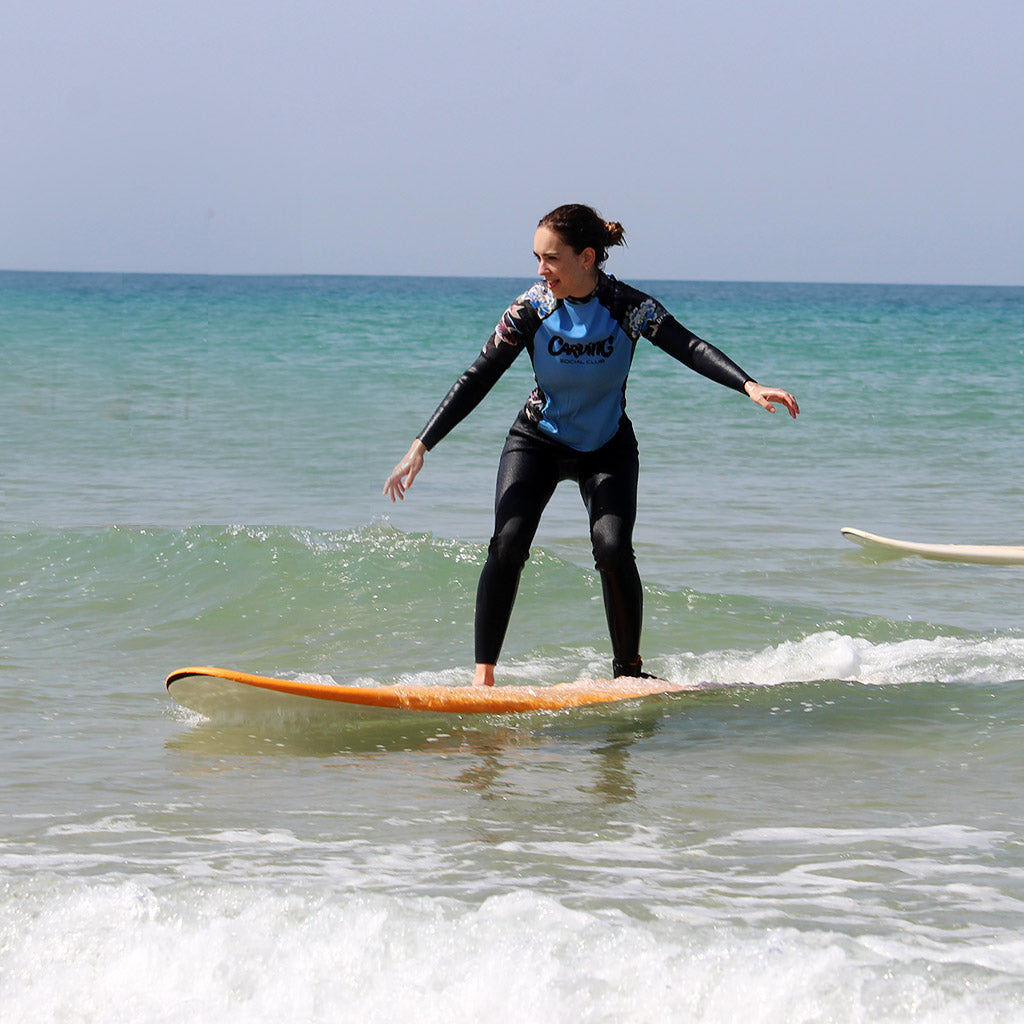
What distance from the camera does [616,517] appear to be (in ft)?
17.5

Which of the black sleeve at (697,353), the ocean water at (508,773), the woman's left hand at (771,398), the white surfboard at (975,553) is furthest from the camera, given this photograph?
the white surfboard at (975,553)

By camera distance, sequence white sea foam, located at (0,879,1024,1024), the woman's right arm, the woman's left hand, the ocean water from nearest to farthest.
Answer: white sea foam, located at (0,879,1024,1024) → the ocean water → the woman's left hand → the woman's right arm

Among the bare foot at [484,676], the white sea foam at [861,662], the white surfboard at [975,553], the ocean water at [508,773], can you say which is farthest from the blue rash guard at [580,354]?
the white surfboard at [975,553]

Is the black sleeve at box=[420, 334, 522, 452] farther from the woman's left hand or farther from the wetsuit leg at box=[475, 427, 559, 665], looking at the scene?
the woman's left hand

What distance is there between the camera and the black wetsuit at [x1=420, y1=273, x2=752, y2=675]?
17.2ft

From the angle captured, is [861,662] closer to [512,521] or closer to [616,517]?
[616,517]

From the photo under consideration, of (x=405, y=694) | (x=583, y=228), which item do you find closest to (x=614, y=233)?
(x=583, y=228)

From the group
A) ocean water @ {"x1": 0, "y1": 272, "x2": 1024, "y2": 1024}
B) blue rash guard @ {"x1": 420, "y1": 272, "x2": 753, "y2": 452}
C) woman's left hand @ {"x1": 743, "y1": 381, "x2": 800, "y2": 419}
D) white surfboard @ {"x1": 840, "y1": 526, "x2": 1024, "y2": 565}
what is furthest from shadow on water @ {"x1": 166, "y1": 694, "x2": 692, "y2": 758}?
white surfboard @ {"x1": 840, "y1": 526, "x2": 1024, "y2": 565}

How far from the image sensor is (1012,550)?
23.1 feet

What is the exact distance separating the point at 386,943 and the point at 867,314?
65284 mm

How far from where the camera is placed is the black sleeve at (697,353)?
16.8ft

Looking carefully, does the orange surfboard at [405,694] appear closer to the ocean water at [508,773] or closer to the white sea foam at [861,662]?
the ocean water at [508,773]

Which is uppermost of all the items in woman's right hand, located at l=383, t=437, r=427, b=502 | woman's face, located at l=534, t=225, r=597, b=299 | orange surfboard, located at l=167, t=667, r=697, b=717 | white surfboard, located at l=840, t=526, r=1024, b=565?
→ woman's face, located at l=534, t=225, r=597, b=299

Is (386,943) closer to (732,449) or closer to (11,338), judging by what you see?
(732,449)
